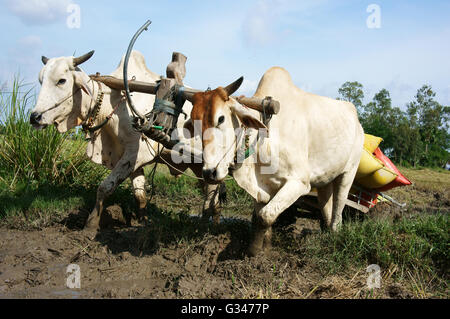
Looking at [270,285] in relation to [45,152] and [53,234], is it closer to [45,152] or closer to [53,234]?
[53,234]

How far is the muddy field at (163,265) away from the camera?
11.0 ft

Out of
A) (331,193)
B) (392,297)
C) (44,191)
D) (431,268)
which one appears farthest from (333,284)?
(44,191)

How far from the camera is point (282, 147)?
3.97 m

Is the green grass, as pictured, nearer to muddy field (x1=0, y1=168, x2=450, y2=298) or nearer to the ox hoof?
muddy field (x1=0, y1=168, x2=450, y2=298)

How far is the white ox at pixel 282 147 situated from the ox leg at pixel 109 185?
4.47 ft

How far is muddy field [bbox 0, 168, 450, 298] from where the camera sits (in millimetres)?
3338

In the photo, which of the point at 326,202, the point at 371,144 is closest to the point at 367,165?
the point at 371,144

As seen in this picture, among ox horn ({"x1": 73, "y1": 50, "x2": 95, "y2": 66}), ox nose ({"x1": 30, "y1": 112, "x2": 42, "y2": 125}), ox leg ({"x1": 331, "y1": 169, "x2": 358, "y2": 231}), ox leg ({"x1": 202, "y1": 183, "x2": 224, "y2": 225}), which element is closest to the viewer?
ox nose ({"x1": 30, "y1": 112, "x2": 42, "y2": 125})

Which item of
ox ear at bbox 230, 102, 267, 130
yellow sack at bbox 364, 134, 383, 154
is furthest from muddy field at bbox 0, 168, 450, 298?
ox ear at bbox 230, 102, 267, 130

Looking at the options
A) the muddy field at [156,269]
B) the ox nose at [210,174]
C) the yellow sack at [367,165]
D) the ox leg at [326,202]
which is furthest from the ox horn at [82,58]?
the yellow sack at [367,165]

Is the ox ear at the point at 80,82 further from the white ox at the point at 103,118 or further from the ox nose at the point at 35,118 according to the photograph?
the ox nose at the point at 35,118

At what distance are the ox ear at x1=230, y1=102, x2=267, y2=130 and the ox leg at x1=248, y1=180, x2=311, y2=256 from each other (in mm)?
653

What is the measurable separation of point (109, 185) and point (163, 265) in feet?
4.17

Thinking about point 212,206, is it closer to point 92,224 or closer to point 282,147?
point 92,224
